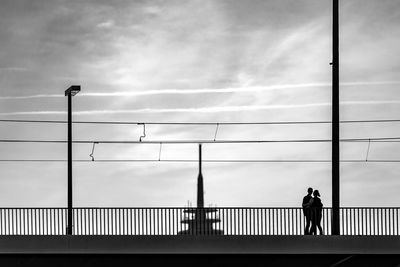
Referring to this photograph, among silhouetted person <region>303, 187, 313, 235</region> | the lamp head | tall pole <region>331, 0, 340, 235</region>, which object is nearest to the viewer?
tall pole <region>331, 0, 340, 235</region>

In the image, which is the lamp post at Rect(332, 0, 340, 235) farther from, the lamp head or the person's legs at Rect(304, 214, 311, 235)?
the lamp head

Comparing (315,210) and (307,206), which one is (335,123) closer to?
(307,206)

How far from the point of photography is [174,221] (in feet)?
96.0
